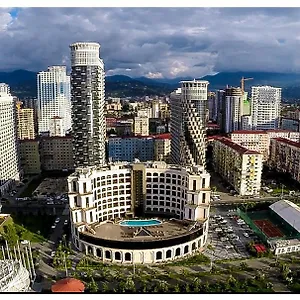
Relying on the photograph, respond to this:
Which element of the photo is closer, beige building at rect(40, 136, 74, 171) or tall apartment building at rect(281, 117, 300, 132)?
beige building at rect(40, 136, 74, 171)

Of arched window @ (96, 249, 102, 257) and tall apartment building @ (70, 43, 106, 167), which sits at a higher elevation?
tall apartment building @ (70, 43, 106, 167)

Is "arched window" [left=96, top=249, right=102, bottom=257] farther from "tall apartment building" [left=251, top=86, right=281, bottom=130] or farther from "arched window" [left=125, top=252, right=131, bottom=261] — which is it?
"tall apartment building" [left=251, top=86, right=281, bottom=130]

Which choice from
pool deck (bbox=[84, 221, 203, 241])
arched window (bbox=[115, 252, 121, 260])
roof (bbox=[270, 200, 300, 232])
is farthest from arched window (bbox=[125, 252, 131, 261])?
roof (bbox=[270, 200, 300, 232])

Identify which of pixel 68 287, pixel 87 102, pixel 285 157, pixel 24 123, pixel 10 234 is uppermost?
pixel 87 102

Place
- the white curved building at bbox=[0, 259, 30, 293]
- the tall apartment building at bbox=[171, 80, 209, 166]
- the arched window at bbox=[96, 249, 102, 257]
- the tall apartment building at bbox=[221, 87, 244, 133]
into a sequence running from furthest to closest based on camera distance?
1. the tall apartment building at bbox=[221, 87, 244, 133]
2. the tall apartment building at bbox=[171, 80, 209, 166]
3. the arched window at bbox=[96, 249, 102, 257]
4. the white curved building at bbox=[0, 259, 30, 293]

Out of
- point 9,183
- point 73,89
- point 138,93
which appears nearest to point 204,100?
point 73,89

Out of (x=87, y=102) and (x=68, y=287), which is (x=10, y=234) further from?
(x=87, y=102)

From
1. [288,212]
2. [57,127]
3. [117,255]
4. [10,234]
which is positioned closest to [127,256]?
[117,255]
